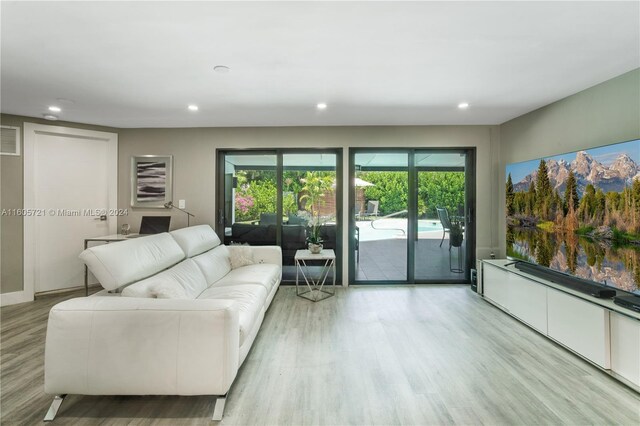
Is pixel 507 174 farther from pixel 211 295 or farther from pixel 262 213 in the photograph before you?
pixel 211 295

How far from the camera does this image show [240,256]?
374 cm

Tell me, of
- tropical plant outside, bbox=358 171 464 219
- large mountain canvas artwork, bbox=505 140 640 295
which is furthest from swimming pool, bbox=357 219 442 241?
large mountain canvas artwork, bbox=505 140 640 295

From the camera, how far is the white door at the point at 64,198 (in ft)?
12.4

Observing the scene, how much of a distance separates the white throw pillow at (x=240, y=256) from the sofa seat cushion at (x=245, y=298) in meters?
0.89

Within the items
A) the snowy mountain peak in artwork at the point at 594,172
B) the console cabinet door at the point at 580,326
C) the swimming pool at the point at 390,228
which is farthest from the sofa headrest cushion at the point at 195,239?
the snowy mountain peak in artwork at the point at 594,172

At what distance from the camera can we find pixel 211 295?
8.29ft

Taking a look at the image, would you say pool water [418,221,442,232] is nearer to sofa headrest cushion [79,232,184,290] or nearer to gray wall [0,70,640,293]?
gray wall [0,70,640,293]

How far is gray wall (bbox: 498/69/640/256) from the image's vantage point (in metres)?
2.45

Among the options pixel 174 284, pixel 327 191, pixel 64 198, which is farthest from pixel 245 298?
pixel 64 198

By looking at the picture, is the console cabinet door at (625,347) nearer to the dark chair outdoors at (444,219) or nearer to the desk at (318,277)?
the dark chair outdoors at (444,219)

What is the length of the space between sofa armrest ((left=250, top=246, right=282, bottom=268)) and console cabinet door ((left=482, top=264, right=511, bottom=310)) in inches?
106

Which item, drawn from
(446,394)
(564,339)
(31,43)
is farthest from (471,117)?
(31,43)

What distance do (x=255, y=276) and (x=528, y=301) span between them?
282cm

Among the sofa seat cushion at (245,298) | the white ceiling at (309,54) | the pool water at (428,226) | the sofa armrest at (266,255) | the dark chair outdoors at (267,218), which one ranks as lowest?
the sofa seat cushion at (245,298)
